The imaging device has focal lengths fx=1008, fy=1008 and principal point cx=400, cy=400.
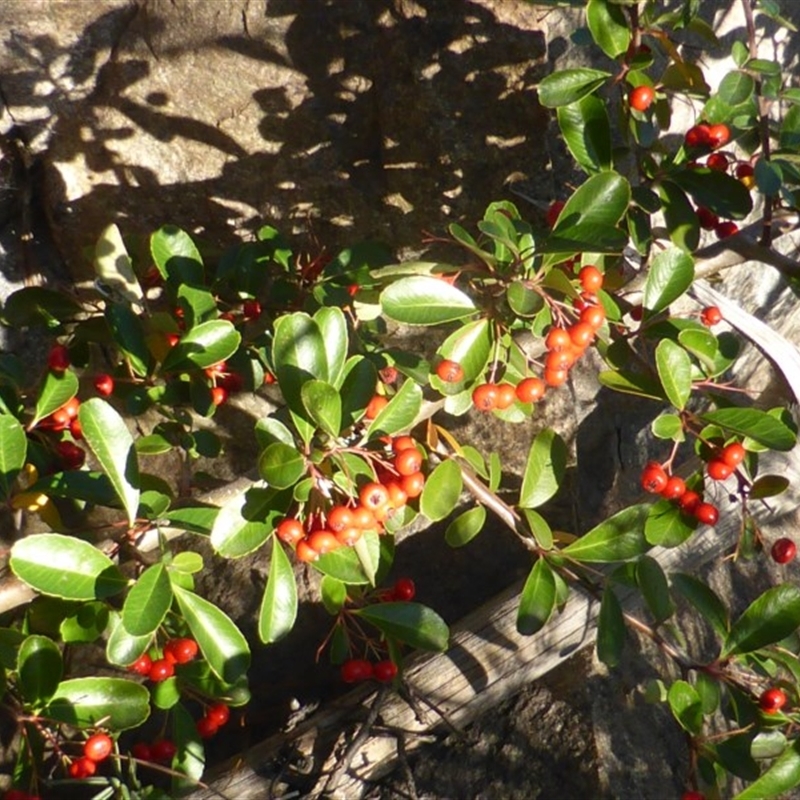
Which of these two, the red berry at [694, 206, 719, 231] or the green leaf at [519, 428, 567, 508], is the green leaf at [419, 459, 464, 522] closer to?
the green leaf at [519, 428, 567, 508]

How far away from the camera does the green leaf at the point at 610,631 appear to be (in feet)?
4.95

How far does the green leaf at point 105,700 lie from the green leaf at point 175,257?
2.02 feet

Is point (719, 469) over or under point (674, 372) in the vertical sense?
under

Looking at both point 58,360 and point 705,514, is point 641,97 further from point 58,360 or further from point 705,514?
point 58,360

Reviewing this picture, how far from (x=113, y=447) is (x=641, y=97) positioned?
95 centimetres

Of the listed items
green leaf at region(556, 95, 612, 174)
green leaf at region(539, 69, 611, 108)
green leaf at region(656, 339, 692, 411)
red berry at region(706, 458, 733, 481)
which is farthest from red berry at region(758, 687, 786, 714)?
green leaf at region(539, 69, 611, 108)

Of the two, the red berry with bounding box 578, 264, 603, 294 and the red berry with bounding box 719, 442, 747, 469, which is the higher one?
the red berry with bounding box 578, 264, 603, 294

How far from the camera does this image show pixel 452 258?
1915mm

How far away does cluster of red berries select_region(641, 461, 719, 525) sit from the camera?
1.51 metres

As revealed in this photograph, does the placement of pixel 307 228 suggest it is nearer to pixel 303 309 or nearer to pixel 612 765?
pixel 303 309

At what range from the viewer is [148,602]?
1293 millimetres

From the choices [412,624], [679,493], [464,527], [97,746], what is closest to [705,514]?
A: [679,493]

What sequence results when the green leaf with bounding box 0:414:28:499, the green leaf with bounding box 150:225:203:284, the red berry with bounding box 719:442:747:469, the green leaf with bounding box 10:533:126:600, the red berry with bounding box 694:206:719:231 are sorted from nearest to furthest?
the green leaf with bounding box 10:533:126:600, the green leaf with bounding box 0:414:28:499, the red berry with bounding box 719:442:747:469, the green leaf with bounding box 150:225:203:284, the red berry with bounding box 694:206:719:231

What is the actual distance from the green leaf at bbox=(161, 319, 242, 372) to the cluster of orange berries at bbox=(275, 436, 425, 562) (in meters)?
0.26
